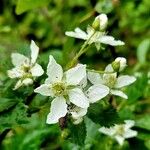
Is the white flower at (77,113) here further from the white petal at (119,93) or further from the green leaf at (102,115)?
the white petal at (119,93)

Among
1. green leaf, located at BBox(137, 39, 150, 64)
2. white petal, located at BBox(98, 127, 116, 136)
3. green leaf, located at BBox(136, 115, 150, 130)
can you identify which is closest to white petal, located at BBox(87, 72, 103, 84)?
white petal, located at BBox(98, 127, 116, 136)

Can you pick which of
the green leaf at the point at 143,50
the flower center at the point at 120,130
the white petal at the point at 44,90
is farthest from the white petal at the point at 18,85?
the green leaf at the point at 143,50

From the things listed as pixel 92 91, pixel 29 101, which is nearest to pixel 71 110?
pixel 92 91

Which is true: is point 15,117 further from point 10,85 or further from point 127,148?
point 127,148

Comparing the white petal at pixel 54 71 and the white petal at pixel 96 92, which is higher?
the white petal at pixel 54 71

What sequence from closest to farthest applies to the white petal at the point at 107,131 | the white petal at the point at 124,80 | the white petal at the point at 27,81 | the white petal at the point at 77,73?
1. the white petal at the point at 77,73
2. the white petal at the point at 27,81
3. the white petal at the point at 124,80
4. the white petal at the point at 107,131

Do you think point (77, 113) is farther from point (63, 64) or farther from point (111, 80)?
point (63, 64)

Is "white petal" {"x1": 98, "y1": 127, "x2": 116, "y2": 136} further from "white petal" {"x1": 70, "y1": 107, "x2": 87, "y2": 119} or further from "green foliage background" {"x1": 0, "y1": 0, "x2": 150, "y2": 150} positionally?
"white petal" {"x1": 70, "y1": 107, "x2": 87, "y2": 119}
